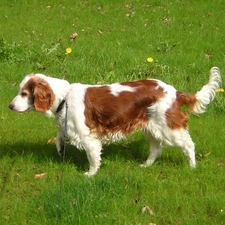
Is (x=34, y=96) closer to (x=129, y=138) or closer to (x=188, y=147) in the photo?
(x=129, y=138)

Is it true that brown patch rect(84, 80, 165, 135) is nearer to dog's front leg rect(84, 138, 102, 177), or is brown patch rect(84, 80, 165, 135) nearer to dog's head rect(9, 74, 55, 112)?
dog's front leg rect(84, 138, 102, 177)

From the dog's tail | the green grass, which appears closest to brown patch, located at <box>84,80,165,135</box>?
the dog's tail

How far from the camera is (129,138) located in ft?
21.9

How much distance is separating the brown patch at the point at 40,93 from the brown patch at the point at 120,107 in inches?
15.5

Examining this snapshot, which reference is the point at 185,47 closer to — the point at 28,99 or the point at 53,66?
the point at 53,66

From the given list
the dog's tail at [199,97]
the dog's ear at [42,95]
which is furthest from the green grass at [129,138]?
the dog's ear at [42,95]

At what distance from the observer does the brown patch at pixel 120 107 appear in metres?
5.61

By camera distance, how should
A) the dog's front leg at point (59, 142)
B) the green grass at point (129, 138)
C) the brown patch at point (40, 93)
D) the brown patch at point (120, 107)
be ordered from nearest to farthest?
the green grass at point (129, 138), the brown patch at point (40, 93), the brown patch at point (120, 107), the dog's front leg at point (59, 142)

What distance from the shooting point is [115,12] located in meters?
12.1

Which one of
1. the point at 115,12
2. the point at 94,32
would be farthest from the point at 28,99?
the point at 115,12

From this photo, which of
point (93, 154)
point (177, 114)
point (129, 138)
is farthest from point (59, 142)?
point (177, 114)

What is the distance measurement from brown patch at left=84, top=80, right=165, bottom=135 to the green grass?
52cm

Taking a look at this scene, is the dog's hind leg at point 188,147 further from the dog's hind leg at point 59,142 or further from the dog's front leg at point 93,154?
the dog's hind leg at point 59,142

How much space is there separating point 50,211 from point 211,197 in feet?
5.10
